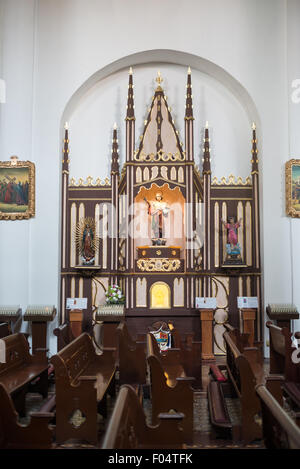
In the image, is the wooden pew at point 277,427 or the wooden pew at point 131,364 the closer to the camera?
the wooden pew at point 277,427

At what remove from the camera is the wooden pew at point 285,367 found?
5.42m

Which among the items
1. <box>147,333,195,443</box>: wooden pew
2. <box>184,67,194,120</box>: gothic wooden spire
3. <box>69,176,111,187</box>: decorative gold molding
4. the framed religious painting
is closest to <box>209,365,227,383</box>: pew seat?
<box>147,333,195,443</box>: wooden pew

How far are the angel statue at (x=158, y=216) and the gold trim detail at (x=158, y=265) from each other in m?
0.44

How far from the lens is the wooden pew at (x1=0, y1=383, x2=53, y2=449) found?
4.05 metres

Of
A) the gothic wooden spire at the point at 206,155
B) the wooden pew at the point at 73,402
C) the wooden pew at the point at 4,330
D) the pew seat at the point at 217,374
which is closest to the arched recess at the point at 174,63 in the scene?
the gothic wooden spire at the point at 206,155

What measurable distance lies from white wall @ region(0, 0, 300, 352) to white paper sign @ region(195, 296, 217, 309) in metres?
1.27

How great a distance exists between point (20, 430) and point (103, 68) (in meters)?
9.54

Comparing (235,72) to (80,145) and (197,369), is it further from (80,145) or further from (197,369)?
(197,369)

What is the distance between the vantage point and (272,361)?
7.53m

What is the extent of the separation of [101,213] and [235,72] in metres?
4.72

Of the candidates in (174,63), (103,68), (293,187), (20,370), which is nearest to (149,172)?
(103,68)

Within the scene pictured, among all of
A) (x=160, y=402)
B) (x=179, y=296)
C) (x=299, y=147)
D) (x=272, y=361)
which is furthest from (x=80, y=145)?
(x=160, y=402)

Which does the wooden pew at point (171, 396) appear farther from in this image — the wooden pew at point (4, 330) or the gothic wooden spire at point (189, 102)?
the gothic wooden spire at point (189, 102)

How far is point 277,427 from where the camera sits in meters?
3.41
